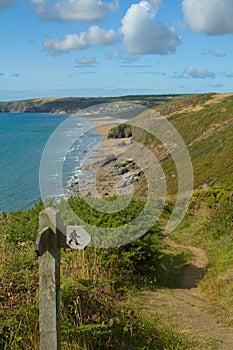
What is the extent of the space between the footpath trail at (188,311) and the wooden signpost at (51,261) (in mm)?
2455

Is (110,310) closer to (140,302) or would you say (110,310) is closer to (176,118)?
(140,302)

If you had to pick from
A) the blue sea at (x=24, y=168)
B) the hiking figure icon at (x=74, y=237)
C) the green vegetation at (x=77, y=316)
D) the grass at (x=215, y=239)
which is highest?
the hiking figure icon at (x=74, y=237)

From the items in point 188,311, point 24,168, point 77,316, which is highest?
point 77,316

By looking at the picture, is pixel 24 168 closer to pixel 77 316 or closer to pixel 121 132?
pixel 121 132

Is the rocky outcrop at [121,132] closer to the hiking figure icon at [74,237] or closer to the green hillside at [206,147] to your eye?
the green hillside at [206,147]

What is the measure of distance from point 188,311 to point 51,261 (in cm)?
399

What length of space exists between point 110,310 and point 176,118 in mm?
72492

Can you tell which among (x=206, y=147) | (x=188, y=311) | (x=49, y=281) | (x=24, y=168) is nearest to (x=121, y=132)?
(x=24, y=168)

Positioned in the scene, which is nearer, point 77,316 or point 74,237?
point 74,237

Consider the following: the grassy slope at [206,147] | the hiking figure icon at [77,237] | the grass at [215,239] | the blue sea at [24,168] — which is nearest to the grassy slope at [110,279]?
the grass at [215,239]

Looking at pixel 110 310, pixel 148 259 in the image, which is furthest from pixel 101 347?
pixel 148 259

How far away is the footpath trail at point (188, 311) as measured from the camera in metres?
6.24

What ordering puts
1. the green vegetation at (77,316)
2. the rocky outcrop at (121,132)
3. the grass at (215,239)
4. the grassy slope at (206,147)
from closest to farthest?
1. the green vegetation at (77,316)
2. the grass at (215,239)
3. the grassy slope at (206,147)
4. the rocky outcrop at (121,132)

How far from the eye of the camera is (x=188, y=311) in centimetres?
732
